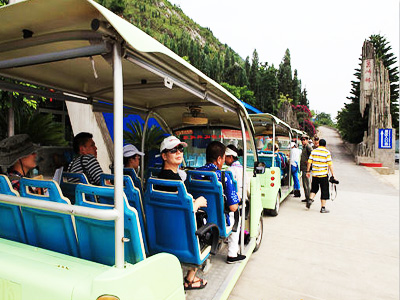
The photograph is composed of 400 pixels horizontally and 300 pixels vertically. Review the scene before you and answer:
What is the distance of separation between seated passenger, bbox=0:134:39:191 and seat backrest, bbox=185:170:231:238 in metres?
1.60

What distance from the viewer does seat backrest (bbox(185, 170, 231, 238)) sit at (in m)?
3.08

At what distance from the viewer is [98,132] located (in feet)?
34.3

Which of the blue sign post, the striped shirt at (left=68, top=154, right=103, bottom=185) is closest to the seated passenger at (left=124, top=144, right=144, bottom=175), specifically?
the striped shirt at (left=68, top=154, right=103, bottom=185)

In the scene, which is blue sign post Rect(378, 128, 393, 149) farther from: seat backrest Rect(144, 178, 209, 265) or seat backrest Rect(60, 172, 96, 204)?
seat backrest Rect(60, 172, 96, 204)

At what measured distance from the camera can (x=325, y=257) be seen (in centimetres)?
448

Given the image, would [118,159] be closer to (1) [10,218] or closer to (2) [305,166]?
(1) [10,218]

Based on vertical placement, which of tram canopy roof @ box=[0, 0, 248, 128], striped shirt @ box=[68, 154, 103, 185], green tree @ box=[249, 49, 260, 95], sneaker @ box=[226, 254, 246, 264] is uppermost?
green tree @ box=[249, 49, 260, 95]

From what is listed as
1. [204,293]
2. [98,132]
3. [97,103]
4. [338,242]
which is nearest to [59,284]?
[204,293]

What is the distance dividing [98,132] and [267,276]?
334 inches

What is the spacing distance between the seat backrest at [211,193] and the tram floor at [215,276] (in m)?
0.45

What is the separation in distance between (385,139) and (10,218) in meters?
24.2

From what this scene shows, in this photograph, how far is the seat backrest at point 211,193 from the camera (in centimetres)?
308

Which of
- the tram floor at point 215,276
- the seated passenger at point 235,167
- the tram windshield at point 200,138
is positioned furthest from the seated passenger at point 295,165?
the tram floor at point 215,276

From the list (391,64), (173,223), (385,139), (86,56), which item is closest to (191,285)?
(173,223)
